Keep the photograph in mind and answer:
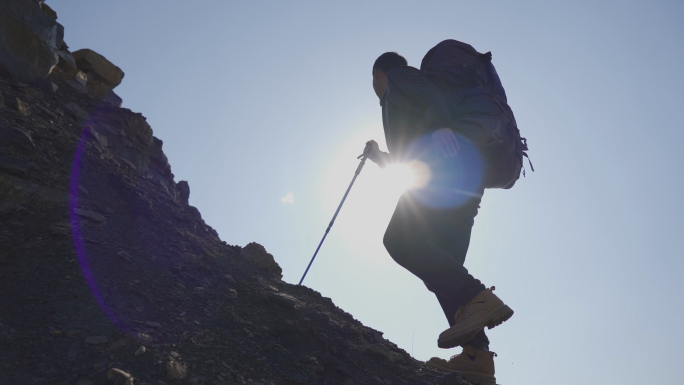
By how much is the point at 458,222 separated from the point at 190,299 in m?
2.32

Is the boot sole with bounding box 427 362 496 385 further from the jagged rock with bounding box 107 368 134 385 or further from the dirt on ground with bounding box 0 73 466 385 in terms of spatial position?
the jagged rock with bounding box 107 368 134 385

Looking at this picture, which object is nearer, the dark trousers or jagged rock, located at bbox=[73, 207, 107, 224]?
the dark trousers

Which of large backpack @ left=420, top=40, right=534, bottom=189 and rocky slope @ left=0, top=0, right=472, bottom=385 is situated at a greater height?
large backpack @ left=420, top=40, right=534, bottom=189

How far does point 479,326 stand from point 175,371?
2079mm

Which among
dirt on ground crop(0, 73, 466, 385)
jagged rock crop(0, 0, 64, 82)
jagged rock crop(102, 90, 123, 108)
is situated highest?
jagged rock crop(102, 90, 123, 108)

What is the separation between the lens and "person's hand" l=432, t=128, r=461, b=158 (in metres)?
3.80

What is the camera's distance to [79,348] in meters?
2.43

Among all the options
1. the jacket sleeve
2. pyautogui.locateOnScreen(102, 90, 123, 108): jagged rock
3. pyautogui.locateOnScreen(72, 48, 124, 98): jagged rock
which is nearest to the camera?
the jacket sleeve

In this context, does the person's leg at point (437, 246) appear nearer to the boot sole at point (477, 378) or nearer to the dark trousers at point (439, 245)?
the dark trousers at point (439, 245)

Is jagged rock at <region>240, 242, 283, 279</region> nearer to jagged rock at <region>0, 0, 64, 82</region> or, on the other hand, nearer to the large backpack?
the large backpack

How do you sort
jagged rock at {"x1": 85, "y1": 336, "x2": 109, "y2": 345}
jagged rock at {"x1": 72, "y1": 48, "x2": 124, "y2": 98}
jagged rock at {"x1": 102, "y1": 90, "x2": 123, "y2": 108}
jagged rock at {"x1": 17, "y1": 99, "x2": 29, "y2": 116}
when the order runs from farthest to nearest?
jagged rock at {"x1": 102, "y1": 90, "x2": 123, "y2": 108}
jagged rock at {"x1": 72, "y1": 48, "x2": 124, "y2": 98}
jagged rock at {"x1": 17, "y1": 99, "x2": 29, "y2": 116}
jagged rock at {"x1": 85, "y1": 336, "x2": 109, "y2": 345}

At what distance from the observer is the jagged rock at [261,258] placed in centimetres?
578

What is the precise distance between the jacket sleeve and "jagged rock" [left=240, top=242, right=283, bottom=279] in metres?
2.61

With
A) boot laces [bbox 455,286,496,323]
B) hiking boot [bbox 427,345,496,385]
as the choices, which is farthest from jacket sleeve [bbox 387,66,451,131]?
hiking boot [bbox 427,345,496,385]
